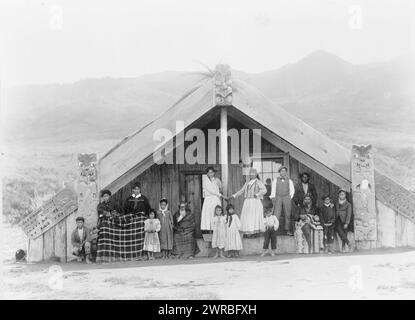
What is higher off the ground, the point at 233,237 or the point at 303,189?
the point at 303,189

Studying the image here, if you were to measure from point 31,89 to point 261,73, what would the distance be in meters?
11.6

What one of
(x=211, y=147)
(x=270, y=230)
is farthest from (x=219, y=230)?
(x=211, y=147)

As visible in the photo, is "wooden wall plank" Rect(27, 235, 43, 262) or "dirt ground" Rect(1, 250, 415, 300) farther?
"wooden wall plank" Rect(27, 235, 43, 262)

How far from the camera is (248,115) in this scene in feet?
35.4

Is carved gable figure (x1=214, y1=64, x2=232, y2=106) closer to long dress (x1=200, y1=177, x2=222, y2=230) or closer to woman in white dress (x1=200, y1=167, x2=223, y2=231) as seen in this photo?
woman in white dress (x1=200, y1=167, x2=223, y2=231)

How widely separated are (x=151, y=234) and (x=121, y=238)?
0.50m

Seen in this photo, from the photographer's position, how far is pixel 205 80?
11.1 meters

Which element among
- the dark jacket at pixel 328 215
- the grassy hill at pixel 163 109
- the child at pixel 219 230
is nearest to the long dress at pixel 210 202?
the child at pixel 219 230

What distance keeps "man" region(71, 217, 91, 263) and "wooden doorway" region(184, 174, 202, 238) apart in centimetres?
246

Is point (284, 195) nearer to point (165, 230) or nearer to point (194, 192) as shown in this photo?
point (194, 192)

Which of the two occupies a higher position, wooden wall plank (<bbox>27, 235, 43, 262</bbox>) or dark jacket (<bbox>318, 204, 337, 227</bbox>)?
dark jacket (<bbox>318, 204, 337, 227</bbox>)

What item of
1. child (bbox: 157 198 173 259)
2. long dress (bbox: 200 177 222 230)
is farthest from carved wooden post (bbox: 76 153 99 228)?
long dress (bbox: 200 177 222 230)

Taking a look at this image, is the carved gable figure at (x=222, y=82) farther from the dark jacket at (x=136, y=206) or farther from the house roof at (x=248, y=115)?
the dark jacket at (x=136, y=206)

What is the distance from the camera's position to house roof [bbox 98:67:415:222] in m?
10.7
